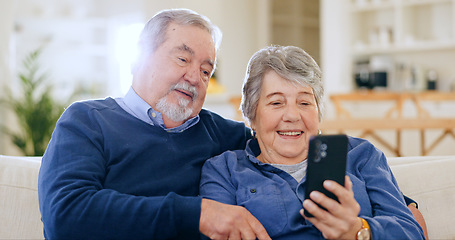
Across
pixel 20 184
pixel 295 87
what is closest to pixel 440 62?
pixel 295 87

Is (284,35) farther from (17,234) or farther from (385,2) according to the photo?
(17,234)

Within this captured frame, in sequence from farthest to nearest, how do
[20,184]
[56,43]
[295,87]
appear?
[56,43] → [20,184] → [295,87]

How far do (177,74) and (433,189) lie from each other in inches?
36.0

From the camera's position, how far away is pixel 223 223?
1.22 m

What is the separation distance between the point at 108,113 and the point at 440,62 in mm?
5375

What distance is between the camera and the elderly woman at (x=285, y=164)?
Answer: 4.39ft

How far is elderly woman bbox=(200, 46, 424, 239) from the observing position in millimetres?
1339

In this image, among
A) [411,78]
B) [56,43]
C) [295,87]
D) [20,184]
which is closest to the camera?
[295,87]

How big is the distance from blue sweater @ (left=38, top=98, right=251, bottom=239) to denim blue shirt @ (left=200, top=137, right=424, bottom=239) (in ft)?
0.34

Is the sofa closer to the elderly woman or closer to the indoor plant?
the elderly woman

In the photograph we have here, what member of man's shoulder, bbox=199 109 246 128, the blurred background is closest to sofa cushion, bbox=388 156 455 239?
man's shoulder, bbox=199 109 246 128

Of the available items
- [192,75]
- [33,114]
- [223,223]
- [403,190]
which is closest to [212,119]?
[192,75]

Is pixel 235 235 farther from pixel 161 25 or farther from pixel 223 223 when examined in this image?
pixel 161 25

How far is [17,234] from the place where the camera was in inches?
59.9
